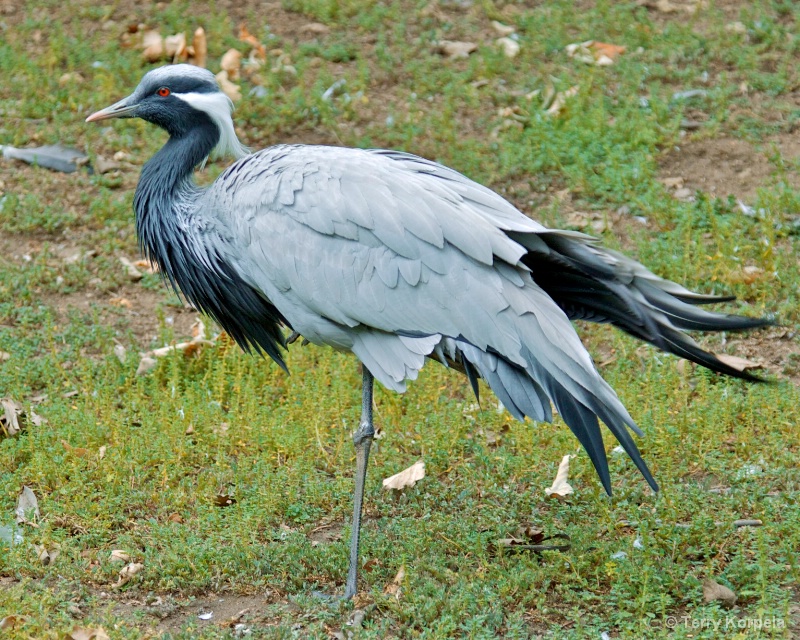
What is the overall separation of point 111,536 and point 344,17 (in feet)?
20.5

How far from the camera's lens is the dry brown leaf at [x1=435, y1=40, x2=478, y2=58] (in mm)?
9367

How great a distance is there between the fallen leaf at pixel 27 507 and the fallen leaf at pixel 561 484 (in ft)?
7.98

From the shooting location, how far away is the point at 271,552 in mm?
4680

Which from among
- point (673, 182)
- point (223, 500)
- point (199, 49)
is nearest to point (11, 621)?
point (223, 500)

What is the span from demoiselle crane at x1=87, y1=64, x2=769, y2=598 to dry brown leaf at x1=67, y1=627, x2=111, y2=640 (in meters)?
1.02

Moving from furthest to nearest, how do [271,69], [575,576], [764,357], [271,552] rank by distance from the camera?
[271,69], [764,357], [271,552], [575,576]

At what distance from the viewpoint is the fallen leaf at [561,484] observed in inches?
201

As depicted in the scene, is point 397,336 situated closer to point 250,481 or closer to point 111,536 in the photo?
point 250,481

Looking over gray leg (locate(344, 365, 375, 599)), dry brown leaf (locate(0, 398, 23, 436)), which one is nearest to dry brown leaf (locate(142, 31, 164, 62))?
dry brown leaf (locate(0, 398, 23, 436))

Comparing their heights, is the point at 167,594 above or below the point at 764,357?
above

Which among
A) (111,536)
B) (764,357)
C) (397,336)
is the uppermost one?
(397,336)

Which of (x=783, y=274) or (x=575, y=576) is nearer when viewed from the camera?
(x=575, y=576)

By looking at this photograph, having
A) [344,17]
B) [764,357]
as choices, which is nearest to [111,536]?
[764,357]

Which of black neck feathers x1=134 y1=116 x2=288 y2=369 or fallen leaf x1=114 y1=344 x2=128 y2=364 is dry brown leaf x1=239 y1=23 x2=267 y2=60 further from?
black neck feathers x1=134 y1=116 x2=288 y2=369
